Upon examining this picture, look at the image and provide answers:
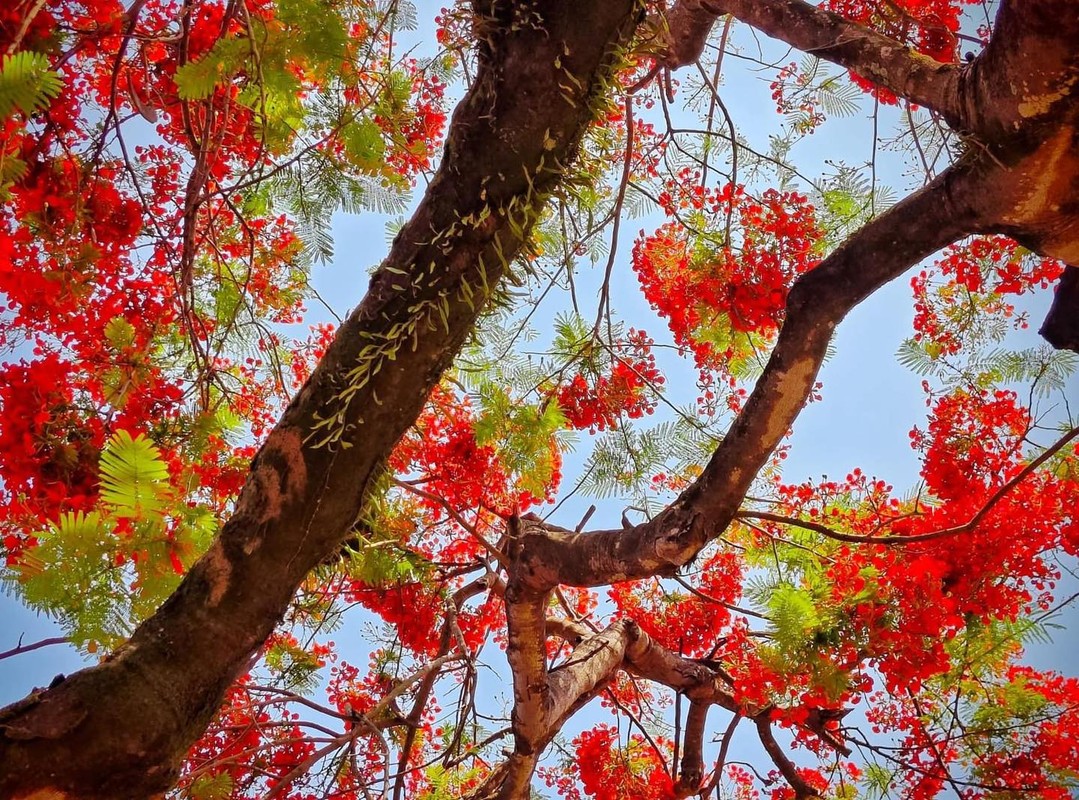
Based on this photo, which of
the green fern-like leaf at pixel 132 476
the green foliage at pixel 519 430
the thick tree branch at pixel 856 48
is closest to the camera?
the green fern-like leaf at pixel 132 476

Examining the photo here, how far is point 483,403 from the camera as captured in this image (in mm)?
2629

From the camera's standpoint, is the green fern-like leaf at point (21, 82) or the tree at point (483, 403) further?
the tree at point (483, 403)

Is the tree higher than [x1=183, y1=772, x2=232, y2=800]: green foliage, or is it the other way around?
the tree

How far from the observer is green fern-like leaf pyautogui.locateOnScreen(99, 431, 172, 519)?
0.95 meters

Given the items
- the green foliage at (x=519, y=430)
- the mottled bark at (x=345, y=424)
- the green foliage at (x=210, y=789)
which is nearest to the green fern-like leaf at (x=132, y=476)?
the mottled bark at (x=345, y=424)

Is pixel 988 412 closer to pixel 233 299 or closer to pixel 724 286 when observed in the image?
pixel 724 286

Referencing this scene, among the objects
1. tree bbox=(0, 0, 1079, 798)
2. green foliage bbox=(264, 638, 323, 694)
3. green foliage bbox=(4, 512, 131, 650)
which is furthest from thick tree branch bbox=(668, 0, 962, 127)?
green foliage bbox=(264, 638, 323, 694)

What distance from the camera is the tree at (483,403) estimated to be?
1252 mm

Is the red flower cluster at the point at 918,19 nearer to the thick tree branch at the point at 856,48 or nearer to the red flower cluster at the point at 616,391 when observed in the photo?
the thick tree branch at the point at 856,48

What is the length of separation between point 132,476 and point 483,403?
5.61ft

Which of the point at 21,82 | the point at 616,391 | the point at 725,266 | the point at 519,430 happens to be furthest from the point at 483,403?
the point at 21,82

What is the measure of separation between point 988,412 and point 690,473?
1.40 metres

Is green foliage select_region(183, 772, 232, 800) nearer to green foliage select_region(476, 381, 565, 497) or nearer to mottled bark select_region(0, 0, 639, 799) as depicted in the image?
mottled bark select_region(0, 0, 639, 799)

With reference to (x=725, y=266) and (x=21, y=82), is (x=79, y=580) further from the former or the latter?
(x=725, y=266)
